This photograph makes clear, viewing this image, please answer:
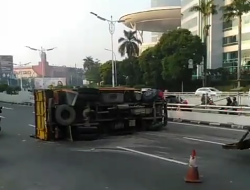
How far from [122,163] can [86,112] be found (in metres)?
4.86

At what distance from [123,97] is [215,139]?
3987 millimetres

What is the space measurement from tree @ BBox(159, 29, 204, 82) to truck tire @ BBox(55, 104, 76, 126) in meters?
40.2

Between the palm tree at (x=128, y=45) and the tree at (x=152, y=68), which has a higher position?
the palm tree at (x=128, y=45)

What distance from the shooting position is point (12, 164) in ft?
30.8

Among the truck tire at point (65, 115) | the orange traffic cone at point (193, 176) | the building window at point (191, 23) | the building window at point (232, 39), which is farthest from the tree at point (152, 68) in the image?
the orange traffic cone at point (193, 176)

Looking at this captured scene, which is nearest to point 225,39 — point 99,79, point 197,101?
point 99,79

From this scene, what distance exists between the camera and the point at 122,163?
30.0 ft

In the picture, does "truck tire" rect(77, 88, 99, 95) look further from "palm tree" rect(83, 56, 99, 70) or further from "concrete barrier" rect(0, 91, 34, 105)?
"palm tree" rect(83, 56, 99, 70)

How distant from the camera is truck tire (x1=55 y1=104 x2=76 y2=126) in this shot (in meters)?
13.4

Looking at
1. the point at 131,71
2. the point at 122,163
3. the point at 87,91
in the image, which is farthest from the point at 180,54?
the point at 122,163

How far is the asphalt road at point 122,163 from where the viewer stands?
7.22 m

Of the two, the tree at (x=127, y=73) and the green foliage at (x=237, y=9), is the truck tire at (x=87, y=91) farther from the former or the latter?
the tree at (x=127, y=73)

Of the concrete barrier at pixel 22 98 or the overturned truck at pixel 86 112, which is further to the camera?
the concrete barrier at pixel 22 98

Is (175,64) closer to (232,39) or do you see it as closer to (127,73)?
(127,73)
